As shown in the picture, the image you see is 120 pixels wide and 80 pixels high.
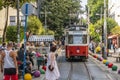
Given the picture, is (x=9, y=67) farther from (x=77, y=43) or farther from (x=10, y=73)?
(x=77, y=43)

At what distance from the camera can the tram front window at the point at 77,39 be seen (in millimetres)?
38406

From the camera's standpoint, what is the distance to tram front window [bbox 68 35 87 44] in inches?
1512

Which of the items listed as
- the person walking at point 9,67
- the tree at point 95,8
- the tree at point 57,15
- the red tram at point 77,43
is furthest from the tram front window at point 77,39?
the tree at point 95,8

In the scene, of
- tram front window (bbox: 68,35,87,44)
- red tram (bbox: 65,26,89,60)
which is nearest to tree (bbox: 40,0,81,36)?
red tram (bbox: 65,26,89,60)

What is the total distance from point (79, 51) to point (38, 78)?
55.2ft

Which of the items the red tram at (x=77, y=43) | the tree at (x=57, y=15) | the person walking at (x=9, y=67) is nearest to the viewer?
the person walking at (x=9, y=67)

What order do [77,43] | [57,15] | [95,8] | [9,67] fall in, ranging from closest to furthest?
[9,67], [77,43], [57,15], [95,8]

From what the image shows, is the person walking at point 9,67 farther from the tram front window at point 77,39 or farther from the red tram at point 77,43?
the tram front window at point 77,39

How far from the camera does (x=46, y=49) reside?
112 feet

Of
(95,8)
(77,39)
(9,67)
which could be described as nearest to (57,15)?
(95,8)

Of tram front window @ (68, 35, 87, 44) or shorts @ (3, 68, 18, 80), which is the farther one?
tram front window @ (68, 35, 87, 44)

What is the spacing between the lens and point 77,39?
3847 cm

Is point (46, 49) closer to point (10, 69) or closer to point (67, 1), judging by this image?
point (10, 69)

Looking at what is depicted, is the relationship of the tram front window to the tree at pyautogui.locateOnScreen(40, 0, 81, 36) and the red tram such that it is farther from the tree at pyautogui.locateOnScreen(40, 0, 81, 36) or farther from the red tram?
the tree at pyautogui.locateOnScreen(40, 0, 81, 36)
